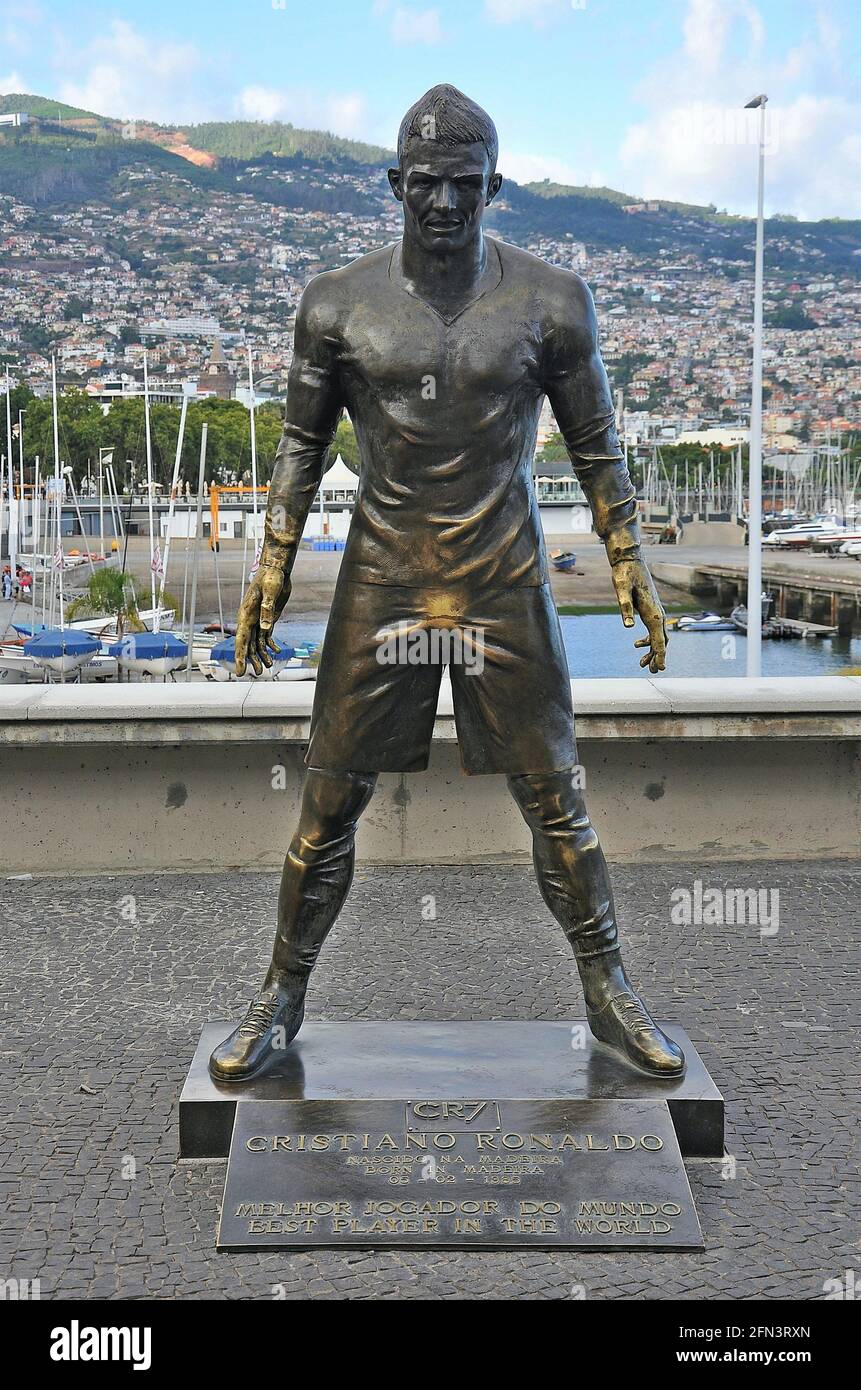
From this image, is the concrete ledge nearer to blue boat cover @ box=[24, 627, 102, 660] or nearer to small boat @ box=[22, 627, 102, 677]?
small boat @ box=[22, 627, 102, 677]

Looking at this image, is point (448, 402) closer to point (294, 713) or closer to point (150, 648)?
point (294, 713)

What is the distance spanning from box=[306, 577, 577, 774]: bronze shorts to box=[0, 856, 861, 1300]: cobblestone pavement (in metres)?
1.38

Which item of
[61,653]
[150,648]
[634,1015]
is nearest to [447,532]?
[634,1015]

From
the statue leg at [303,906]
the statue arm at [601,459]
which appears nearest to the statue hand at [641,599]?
the statue arm at [601,459]

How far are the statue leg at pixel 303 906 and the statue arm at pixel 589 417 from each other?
111 centimetres

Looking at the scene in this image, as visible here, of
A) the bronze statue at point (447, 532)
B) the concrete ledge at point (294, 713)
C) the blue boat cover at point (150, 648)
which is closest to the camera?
the bronze statue at point (447, 532)

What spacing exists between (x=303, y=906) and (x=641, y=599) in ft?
4.80

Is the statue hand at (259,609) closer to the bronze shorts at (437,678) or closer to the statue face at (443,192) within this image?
the bronze shorts at (437,678)

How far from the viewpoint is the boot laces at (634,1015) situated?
4742 millimetres

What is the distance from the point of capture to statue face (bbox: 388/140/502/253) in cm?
422

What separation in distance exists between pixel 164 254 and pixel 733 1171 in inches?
5553

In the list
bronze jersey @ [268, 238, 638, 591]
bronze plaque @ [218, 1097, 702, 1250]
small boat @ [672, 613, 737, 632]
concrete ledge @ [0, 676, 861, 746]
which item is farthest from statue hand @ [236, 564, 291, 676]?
small boat @ [672, 613, 737, 632]

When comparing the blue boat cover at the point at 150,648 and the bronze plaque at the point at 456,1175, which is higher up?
the bronze plaque at the point at 456,1175

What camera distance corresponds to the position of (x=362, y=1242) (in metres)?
4.03
